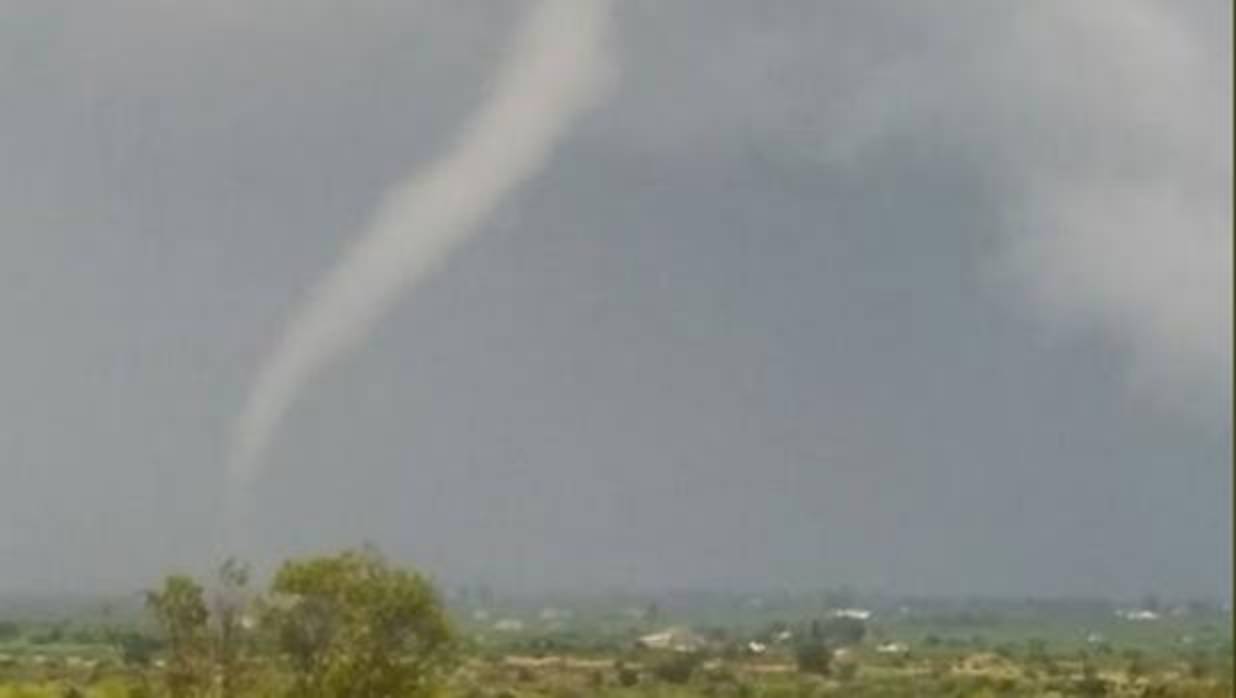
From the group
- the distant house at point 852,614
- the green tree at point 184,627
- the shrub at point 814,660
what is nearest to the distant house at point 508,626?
the distant house at point 852,614

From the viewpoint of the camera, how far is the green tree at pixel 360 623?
72.7ft

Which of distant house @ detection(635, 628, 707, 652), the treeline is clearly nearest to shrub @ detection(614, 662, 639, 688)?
distant house @ detection(635, 628, 707, 652)

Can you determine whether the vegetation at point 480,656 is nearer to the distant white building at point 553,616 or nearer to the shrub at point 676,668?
the shrub at point 676,668

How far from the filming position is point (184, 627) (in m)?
24.0

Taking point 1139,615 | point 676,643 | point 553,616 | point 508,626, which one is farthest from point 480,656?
point 1139,615

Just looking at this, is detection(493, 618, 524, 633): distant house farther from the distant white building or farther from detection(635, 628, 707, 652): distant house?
detection(635, 628, 707, 652): distant house

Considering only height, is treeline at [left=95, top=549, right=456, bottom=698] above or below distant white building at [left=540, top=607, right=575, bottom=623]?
below

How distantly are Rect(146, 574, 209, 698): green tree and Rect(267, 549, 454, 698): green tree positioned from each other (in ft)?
3.62

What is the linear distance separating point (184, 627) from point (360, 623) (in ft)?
9.68

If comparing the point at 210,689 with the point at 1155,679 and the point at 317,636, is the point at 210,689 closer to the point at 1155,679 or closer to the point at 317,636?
the point at 317,636

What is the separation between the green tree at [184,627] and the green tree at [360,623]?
1103mm

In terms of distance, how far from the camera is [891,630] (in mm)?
119938

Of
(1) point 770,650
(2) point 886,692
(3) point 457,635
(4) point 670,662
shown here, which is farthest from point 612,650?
(3) point 457,635

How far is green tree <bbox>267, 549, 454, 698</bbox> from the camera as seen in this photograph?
22.2 meters
